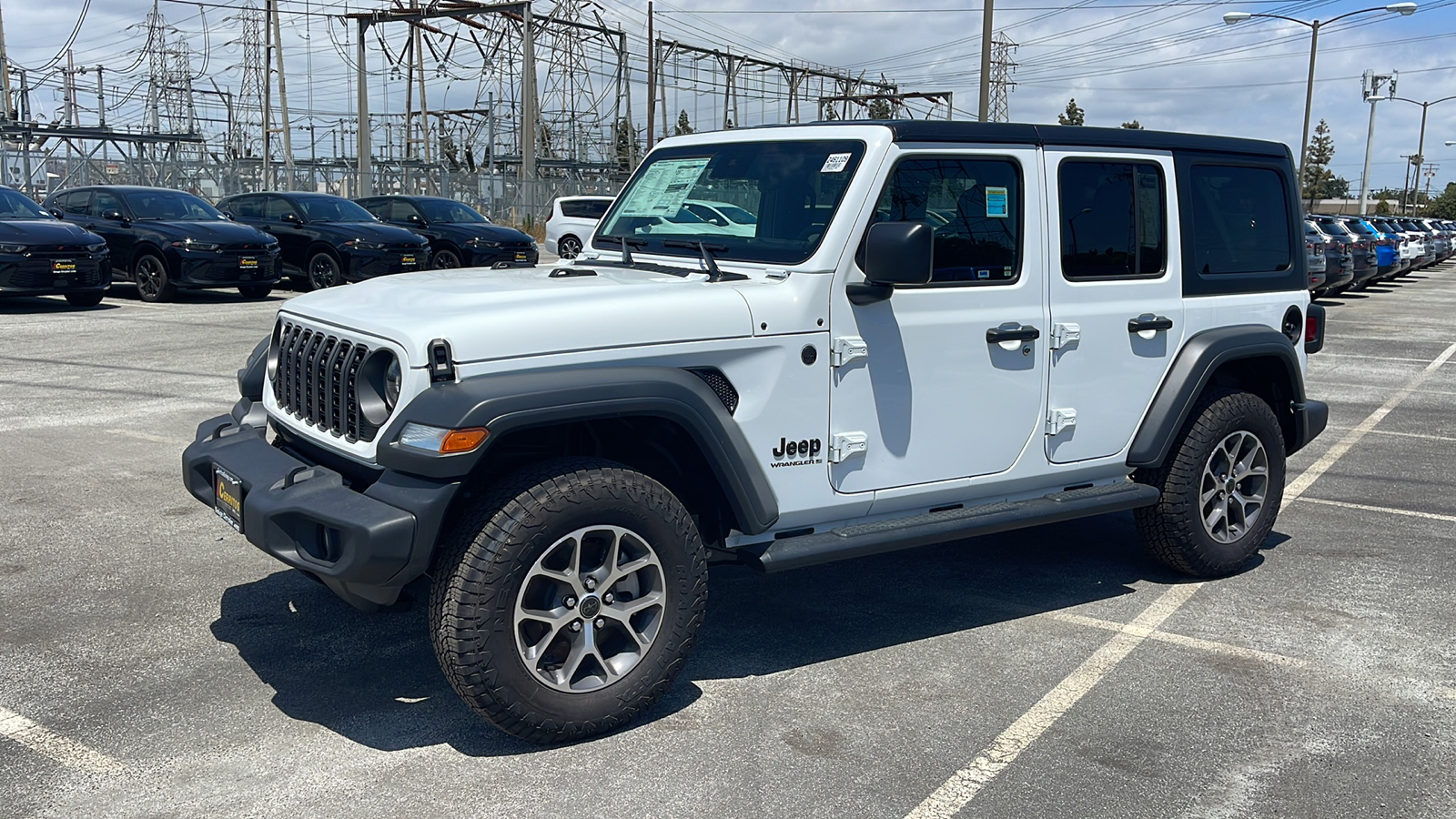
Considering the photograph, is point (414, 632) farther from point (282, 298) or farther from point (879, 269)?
point (282, 298)

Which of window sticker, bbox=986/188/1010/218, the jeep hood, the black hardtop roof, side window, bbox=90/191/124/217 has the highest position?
the black hardtop roof

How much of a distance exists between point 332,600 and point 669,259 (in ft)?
6.66

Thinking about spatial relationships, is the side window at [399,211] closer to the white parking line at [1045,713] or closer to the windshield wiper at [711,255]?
the windshield wiper at [711,255]

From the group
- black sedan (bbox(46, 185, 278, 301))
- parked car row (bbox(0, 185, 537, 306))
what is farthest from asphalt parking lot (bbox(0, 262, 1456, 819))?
black sedan (bbox(46, 185, 278, 301))

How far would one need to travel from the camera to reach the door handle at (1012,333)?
4.76 metres

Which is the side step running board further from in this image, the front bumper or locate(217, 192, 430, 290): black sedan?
locate(217, 192, 430, 290): black sedan

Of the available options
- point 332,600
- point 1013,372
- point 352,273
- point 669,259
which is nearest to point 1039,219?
point 1013,372

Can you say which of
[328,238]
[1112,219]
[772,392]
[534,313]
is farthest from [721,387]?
[328,238]


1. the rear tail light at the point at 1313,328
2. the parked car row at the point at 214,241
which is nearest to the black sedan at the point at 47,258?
the parked car row at the point at 214,241

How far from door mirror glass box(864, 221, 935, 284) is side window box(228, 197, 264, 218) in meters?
18.2

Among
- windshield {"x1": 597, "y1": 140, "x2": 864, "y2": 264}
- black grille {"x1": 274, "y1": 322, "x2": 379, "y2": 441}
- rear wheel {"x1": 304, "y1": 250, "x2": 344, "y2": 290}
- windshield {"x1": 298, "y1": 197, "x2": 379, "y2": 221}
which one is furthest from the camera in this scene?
windshield {"x1": 298, "y1": 197, "x2": 379, "y2": 221}

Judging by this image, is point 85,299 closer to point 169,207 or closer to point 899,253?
point 169,207

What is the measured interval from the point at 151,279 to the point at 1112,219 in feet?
51.7

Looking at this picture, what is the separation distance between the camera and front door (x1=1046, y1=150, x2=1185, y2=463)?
5.02 m
